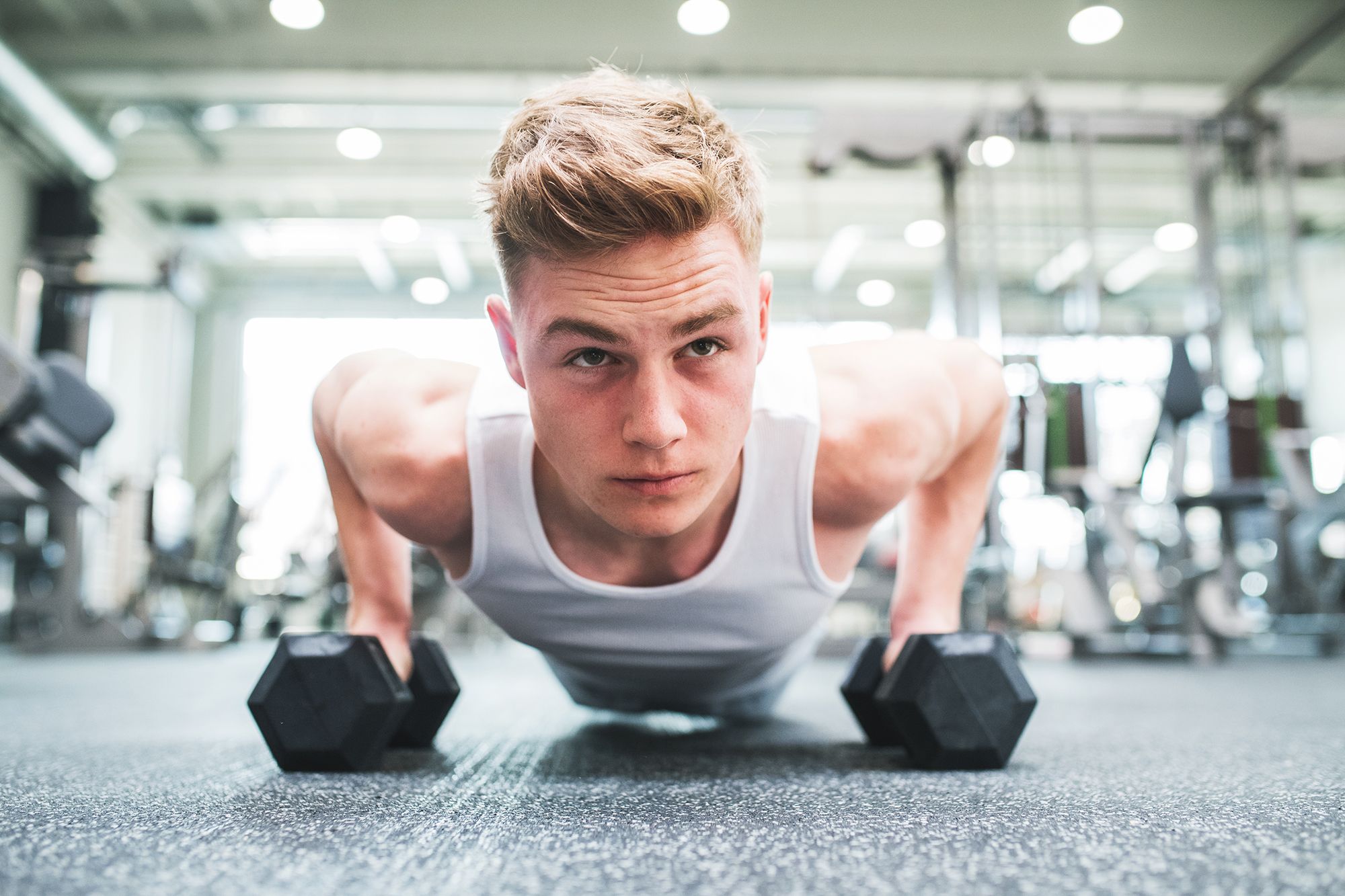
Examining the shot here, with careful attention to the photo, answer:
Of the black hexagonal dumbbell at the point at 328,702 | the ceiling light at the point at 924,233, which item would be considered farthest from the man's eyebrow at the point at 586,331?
the ceiling light at the point at 924,233

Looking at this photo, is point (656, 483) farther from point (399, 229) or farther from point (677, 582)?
point (399, 229)

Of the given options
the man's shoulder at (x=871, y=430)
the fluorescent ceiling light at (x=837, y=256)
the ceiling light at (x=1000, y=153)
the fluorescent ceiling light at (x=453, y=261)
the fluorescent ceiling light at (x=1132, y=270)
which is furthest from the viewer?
the fluorescent ceiling light at (x=1132, y=270)

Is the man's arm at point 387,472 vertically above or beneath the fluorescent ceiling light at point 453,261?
beneath

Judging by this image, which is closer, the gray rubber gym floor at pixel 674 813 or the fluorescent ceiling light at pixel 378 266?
the gray rubber gym floor at pixel 674 813

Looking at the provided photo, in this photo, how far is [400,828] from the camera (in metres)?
0.72

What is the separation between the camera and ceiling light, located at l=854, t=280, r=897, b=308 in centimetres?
909

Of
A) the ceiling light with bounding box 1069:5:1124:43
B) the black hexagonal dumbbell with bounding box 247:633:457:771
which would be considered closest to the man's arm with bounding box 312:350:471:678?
the black hexagonal dumbbell with bounding box 247:633:457:771

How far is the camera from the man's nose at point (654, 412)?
80 cm

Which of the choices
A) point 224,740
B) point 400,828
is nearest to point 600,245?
point 400,828

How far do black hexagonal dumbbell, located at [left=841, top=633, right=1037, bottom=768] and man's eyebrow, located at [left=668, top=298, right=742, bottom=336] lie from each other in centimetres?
43

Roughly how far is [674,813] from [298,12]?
15.7ft

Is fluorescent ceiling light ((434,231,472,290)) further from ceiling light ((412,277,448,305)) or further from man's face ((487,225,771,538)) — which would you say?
man's face ((487,225,771,538))

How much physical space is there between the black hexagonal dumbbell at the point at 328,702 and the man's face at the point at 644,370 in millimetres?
320

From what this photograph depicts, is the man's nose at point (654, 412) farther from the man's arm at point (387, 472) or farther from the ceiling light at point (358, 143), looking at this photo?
the ceiling light at point (358, 143)
